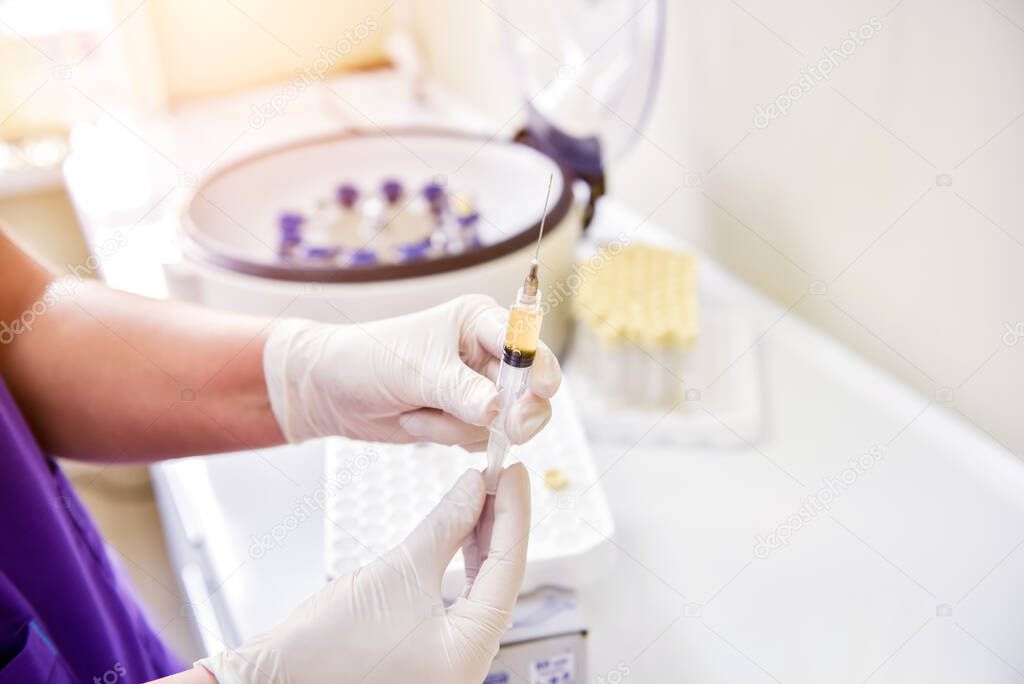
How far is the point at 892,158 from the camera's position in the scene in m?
0.82

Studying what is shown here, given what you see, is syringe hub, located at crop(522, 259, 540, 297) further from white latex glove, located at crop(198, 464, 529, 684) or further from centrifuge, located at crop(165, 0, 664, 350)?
centrifuge, located at crop(165, 0, 664, 350)

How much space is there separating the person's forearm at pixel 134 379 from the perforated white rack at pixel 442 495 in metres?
0.10

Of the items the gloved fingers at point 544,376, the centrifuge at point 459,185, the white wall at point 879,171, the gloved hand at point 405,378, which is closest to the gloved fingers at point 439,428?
the gloved hand at point 405,378

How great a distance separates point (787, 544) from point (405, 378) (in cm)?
41

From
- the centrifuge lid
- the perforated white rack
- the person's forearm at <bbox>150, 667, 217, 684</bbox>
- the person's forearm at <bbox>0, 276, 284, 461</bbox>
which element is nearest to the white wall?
the centrifuge lid

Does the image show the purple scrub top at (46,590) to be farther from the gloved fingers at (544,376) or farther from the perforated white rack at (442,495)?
the gloved fingers at (544,376)

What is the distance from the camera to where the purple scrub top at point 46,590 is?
1.88ft

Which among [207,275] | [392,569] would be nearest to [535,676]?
[392,569]

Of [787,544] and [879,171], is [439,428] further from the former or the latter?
[879,171]

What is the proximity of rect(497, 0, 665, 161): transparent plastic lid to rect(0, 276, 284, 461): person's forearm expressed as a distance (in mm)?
550

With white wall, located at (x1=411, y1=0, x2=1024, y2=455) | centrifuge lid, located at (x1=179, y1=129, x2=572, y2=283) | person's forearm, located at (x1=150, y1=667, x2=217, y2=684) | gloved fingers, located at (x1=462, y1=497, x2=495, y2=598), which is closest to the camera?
person's forearm, located at (x1=150, y1=667, x2=217, y2=684)

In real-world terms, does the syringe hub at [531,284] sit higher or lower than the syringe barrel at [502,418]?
higher

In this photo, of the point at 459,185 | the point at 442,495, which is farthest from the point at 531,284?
the point at 459,185

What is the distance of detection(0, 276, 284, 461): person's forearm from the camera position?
2.35ft
